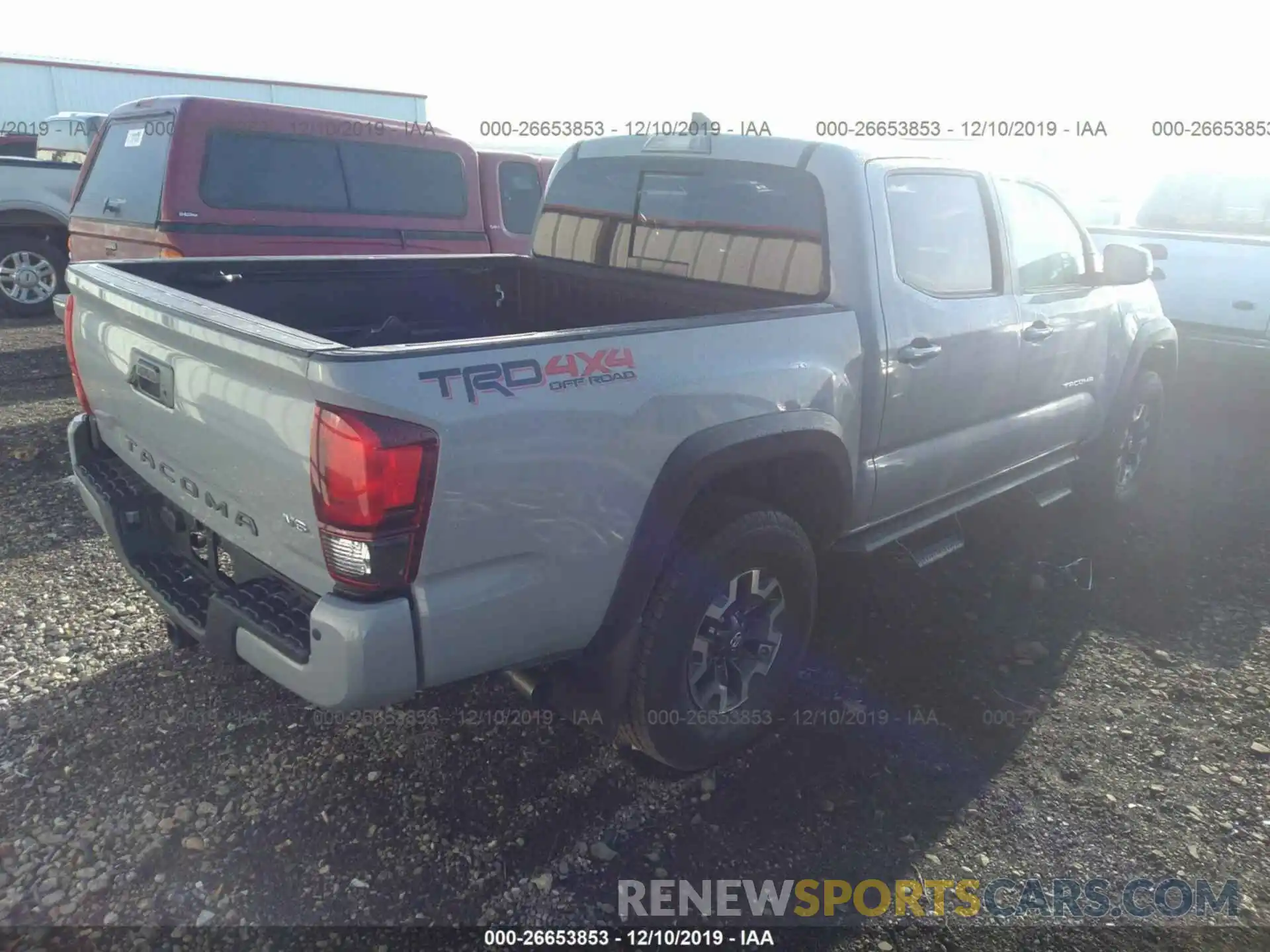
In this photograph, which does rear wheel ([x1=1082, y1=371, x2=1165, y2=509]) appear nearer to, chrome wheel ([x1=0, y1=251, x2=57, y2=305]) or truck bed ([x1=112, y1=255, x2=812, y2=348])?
truck bed ([x1=112, y1=255, x2=812, y2=348])

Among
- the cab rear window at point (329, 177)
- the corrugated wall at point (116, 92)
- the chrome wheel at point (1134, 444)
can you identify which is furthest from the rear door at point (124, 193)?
the corrugated wall at point (116, 92)

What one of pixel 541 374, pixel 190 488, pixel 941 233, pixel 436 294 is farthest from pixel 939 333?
pixel 190 488

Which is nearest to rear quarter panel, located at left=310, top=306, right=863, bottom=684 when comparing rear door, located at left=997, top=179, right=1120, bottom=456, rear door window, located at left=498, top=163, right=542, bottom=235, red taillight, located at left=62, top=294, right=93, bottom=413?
red taillight, located at left=62, top=294, right=93, bottom=413

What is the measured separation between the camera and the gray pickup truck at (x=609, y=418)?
204 centimetres

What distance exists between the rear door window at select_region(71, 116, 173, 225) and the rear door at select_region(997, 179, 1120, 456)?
5.08 metres

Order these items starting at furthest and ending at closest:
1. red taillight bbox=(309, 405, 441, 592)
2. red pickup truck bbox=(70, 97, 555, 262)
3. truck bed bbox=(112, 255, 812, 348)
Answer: red pickup truck bbox=(70, 97, 555, 262) < truck bed bbox=(112, 255, 812, 348) < red taillight bbox=(309, 405, 441, 592)

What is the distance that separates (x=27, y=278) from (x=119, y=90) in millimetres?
20979

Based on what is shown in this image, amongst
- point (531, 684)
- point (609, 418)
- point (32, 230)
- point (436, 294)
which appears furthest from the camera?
point (32, 230)

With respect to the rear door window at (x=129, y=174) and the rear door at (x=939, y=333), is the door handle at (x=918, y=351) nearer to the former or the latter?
the rear door at (x=939, y=333)

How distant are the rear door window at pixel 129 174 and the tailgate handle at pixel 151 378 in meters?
3.79

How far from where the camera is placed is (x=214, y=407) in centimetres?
229

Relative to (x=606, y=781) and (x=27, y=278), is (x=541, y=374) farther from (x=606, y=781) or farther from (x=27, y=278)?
(x=27, y=278)

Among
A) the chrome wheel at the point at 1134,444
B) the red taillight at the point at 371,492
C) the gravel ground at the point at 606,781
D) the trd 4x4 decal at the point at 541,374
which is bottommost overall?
the gravel ground at the point at 606,781

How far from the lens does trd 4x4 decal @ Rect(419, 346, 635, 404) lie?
79.8 inches
